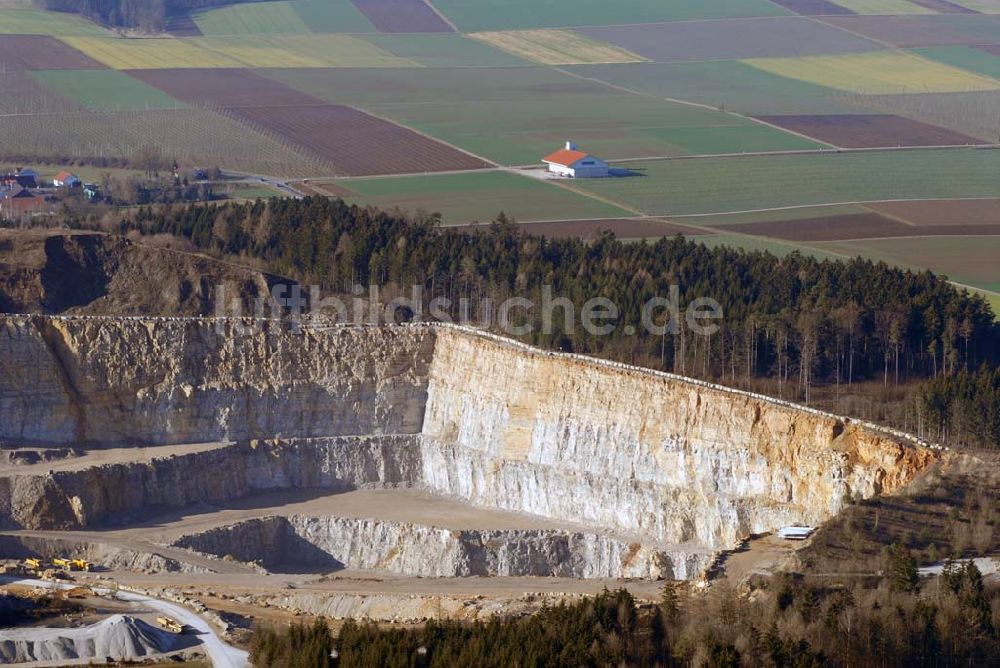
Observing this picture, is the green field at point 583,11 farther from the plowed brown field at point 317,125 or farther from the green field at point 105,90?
the green field at point 105,90

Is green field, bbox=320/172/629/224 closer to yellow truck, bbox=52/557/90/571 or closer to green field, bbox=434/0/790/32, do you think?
yellow truck, bbox=52/557/90/571

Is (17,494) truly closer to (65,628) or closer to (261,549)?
(261,549)

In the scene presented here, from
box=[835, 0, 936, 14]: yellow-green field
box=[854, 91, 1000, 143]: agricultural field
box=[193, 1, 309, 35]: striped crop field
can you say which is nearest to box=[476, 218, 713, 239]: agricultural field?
box=[854, 91, 1000, 143]: agricultural field

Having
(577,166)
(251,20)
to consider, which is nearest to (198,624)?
(577,166)

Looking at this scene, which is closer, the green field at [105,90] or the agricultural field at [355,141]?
the agricultural field at [355,141]

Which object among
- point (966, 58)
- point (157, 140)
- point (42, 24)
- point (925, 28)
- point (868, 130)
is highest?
point (925, 28)

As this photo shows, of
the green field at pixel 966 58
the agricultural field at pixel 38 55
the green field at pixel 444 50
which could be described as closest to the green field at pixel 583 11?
the green field at pixel 444 50

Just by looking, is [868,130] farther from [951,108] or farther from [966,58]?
[966,58]
